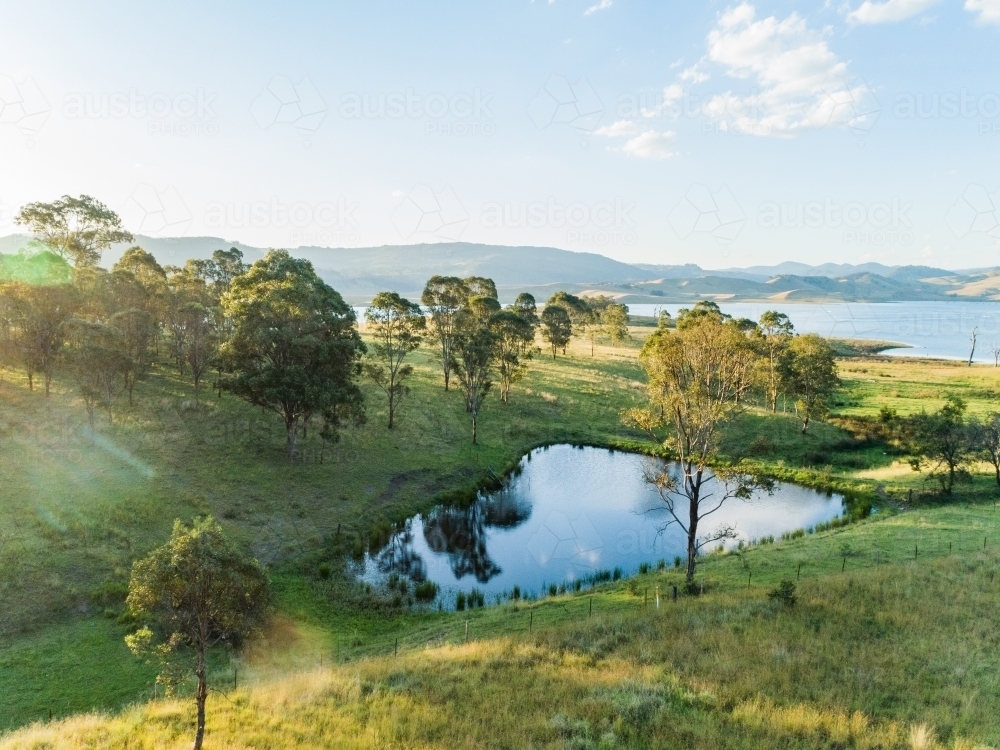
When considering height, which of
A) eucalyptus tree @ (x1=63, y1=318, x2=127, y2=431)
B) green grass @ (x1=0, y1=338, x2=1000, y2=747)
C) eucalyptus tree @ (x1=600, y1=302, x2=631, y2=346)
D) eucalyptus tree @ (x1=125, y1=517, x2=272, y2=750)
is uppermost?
eucalyptus tree @ (x1=600, y1=302, x2=631, y2=346)

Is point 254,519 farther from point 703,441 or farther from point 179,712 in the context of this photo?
point 703,441

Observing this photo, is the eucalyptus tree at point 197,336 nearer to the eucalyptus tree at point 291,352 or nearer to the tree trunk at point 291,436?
the eucalyptus tree at point 291,352

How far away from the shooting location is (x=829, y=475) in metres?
50.3

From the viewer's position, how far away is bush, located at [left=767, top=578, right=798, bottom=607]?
21.9m

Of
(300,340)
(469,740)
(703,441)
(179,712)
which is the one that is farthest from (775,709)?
(300,340)

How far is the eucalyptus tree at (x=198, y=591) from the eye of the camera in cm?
1386

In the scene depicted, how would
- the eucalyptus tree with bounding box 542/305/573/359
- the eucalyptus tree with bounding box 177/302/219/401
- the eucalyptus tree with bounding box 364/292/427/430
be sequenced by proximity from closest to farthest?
the eucalyptus tree with bounding box 177/302/219/401 → the eucalyptus tree with bounding box 364/292/427/430 → the eucalyptus tree with bounding box 542/305/573/359

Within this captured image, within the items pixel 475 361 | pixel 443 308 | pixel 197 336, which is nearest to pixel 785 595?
pixel 475 361

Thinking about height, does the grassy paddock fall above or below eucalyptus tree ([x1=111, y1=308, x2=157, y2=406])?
below

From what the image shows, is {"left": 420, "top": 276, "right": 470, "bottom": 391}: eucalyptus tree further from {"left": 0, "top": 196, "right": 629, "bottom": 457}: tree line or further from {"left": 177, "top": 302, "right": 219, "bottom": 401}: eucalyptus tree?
{"left": 177, "top": 302, "right": 219, "bottom": 401}: eucalyptus tree

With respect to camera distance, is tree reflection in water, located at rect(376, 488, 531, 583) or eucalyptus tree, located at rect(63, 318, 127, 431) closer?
tree reflection in water, located at rect(376, 488, 531, 583)

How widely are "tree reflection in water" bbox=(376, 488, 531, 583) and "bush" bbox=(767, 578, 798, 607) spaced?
55.2ft

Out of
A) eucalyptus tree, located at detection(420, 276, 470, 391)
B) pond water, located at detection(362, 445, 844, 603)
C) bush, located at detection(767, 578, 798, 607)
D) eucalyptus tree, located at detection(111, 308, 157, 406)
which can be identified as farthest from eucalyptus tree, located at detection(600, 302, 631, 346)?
bush, located at detection(767, 578, 798, 607)

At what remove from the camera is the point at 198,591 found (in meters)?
14.2
